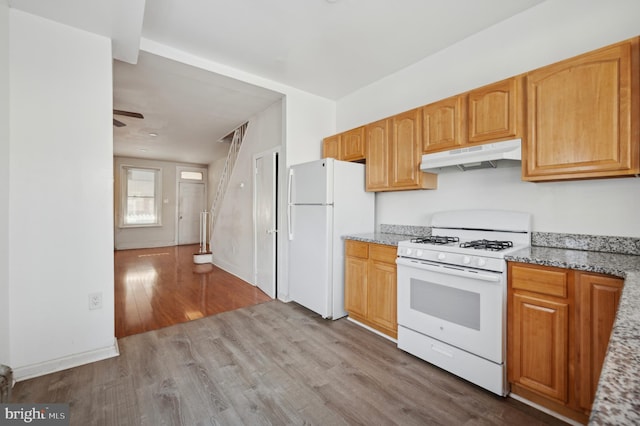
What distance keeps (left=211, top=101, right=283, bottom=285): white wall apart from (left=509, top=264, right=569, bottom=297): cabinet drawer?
3050 mm

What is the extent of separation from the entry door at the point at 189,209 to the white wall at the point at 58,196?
7.13 m

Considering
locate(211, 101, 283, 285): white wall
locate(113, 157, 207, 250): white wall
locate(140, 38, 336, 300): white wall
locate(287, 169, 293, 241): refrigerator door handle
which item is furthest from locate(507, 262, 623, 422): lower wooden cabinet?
locate(113, 157, 207, 250): white wall

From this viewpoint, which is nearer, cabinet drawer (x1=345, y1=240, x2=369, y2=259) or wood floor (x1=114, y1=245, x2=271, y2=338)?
cabinet drawer (x1=345, y1=240, x2=369, y2=259)

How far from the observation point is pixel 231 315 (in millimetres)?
3215

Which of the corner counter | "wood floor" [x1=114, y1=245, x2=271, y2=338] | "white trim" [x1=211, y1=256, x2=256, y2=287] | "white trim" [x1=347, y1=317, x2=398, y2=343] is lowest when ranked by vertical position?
"white trim" [x1=347, y1=317, x2=398, y2=343]

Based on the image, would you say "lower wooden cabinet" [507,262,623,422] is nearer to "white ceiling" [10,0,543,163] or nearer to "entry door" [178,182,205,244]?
"white ceiling" [10,0,543,163]

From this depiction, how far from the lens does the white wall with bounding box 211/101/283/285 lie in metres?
4.16

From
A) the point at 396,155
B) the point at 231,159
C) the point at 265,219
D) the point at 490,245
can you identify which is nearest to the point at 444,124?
the point at 396,155

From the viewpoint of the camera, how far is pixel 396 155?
9.59 feet

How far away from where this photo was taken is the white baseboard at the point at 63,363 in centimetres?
204

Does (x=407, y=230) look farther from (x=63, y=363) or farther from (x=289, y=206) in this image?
(x=63, y=363)

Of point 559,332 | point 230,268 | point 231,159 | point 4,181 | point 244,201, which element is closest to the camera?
point 559,332

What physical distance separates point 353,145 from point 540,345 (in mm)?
2528

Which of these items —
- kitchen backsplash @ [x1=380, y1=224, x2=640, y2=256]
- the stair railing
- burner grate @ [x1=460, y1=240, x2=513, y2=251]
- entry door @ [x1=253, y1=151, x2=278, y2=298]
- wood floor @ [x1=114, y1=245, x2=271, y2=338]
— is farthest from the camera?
the stair railing
